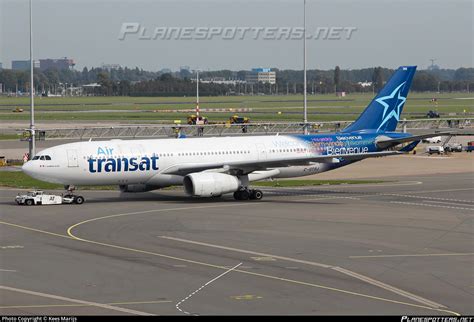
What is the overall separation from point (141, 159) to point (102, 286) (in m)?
27.7

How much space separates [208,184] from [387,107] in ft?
62.4

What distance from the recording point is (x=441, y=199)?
63.2 metres

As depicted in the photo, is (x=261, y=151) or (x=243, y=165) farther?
(x=261, y=151)

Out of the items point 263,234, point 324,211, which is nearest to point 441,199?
point 324,211

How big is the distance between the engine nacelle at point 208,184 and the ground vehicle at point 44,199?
7489 mm

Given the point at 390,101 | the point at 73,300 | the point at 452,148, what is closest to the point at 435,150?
the point at 452,148

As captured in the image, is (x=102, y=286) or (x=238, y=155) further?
(x=238, y=155)

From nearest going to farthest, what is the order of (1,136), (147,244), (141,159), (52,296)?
1. (52,296)
2. (147,244)
3. (141,159)
4. (1,136)

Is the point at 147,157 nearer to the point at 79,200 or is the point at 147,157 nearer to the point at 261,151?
the point at 79,200

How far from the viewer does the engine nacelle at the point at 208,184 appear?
59.9 m

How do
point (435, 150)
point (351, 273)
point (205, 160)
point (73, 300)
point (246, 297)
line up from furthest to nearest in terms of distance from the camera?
point (435, 150) < point (205, 160) < point (351, 273) < point (246, 297) < point (73, 300)

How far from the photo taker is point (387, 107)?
71812 millimetres

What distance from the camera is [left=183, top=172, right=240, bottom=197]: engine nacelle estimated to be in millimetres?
59894

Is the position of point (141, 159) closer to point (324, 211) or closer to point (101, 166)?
Answer: point (101, 166)
